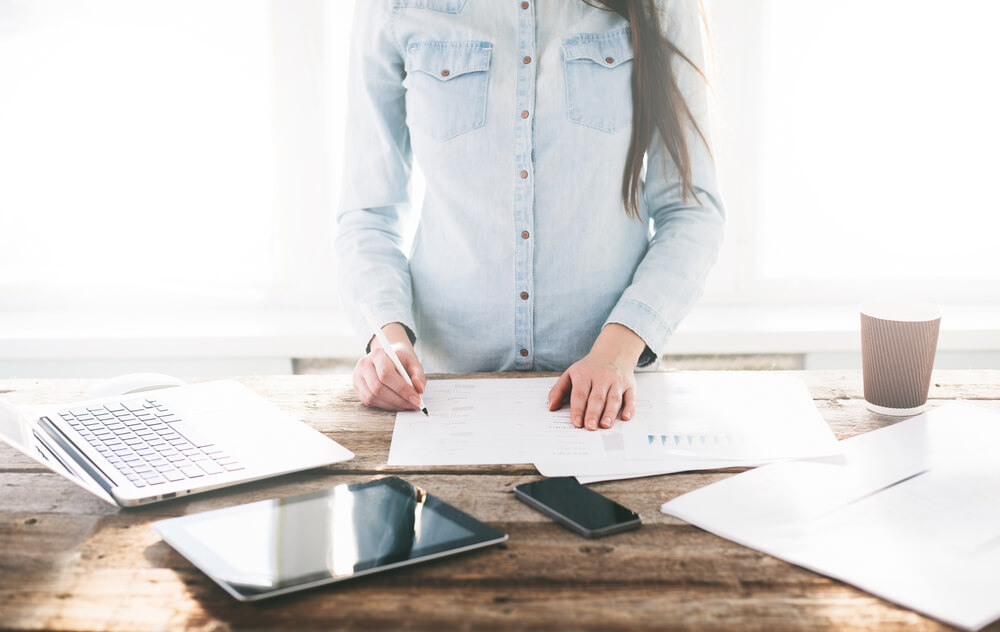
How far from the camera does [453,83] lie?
126 centimetres

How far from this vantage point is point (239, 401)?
3.46 ft

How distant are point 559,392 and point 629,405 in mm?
86

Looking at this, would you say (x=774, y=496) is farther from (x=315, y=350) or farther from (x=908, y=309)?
(x=315, y=350)

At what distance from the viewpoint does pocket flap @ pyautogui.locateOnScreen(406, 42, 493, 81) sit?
1.26 meters

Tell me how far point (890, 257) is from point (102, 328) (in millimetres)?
2082

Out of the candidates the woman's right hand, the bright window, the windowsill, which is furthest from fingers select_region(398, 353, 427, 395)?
the bright window

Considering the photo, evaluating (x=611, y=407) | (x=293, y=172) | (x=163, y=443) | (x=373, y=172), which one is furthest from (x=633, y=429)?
(x=293, y=172)

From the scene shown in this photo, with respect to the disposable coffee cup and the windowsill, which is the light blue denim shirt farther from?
the windowsill

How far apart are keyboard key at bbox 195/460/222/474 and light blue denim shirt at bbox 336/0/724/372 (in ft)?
1.39

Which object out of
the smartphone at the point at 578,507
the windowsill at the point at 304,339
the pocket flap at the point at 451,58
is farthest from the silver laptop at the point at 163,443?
the windowsill at the point at 304,339

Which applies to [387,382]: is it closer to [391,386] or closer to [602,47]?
[391,386]

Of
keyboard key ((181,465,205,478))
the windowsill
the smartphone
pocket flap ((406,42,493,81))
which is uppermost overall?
pocket flap ((406,42,493,81))

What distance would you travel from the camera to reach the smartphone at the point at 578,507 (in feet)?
2.33

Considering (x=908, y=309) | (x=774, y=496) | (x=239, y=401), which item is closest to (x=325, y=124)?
(x=239, y=401)
